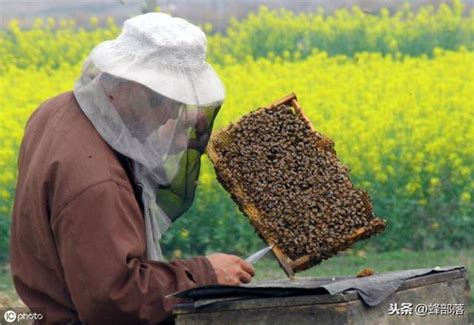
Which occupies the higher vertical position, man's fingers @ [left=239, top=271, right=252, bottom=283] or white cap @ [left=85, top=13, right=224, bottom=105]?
white cap @ [left=85, top=13, right=224, bottom=105]

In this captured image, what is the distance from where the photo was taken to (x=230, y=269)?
3.29 metres

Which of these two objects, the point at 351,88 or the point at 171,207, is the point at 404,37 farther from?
the point at 171,207

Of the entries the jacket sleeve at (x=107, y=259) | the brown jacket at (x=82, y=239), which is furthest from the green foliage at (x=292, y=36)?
the jacket sleeve at (x=107, y=259)

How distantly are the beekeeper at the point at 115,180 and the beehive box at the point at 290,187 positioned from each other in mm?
224

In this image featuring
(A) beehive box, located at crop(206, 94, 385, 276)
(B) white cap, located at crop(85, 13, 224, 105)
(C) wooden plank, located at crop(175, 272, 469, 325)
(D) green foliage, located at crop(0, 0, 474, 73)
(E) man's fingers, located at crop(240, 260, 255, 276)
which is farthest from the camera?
(D) green foliage, located at crop(0, 0, 474, 73)

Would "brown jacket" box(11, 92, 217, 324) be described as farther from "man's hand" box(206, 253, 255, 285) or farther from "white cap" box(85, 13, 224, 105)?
"white cap" box(85, 13, 224, 105)

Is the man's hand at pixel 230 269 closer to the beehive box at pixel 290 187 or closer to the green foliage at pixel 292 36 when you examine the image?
the beehive box at pixel 290 187

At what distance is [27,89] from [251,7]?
1.40 meters

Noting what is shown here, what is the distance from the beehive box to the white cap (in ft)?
1.22

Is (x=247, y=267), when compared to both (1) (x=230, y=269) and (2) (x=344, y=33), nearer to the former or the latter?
(1) (x=230, y=269)

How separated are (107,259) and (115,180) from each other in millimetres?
202

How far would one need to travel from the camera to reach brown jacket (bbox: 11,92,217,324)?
3.06 metres

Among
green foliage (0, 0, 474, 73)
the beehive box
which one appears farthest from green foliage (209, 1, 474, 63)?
the beehive box

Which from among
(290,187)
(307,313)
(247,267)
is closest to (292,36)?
(290,187)
